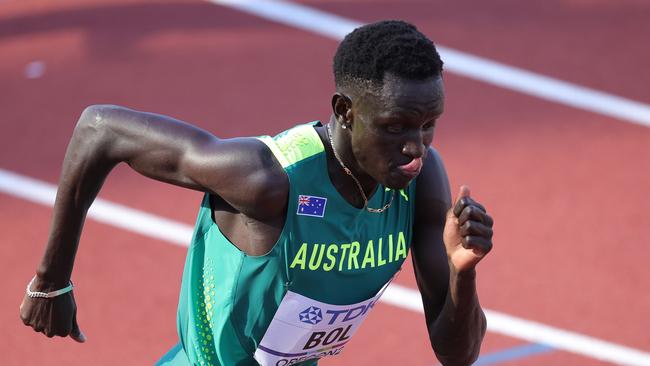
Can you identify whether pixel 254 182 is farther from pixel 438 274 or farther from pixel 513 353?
pixel 513 353

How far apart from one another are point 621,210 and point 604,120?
0.85 meters

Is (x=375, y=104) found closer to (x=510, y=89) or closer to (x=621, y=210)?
(x=621, y=210)

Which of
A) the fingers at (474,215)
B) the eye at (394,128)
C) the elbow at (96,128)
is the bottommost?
the fingers at (474,215)

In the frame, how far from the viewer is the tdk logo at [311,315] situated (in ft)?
9.68

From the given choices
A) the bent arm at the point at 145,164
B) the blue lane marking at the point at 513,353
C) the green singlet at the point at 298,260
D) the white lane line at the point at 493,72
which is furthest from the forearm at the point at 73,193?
the white lane line at the point at 493,72

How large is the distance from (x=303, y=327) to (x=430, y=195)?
0.50 m

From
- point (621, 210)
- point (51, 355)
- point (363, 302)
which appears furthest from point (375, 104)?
point (621, 210)

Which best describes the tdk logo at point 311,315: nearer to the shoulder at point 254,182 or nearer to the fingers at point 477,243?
the shoulder at point 254,182

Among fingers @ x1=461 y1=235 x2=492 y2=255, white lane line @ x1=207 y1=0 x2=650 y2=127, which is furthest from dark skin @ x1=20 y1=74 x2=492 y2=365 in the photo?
white lane line @ x1=207 y1=0 x2=650 y2=127

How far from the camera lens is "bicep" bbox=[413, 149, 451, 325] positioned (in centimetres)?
301

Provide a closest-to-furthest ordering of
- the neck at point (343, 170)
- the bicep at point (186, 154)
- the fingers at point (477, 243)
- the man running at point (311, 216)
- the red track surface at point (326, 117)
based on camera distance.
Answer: the fingers at point (477, 243) → the man running at point (311, 216) → the bicep at point (186, 154) → the neck at point (343, 170) → the red track surface at point (326, 117)

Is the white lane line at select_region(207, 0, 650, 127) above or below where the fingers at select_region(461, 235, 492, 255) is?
below

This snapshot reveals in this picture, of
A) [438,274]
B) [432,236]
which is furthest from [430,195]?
[438,274]

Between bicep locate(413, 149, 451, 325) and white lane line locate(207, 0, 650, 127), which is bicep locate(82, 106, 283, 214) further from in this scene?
white lane line locate(207, 0, 650, 127)
